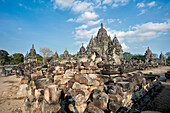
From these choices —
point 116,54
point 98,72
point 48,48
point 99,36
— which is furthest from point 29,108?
point 48,48

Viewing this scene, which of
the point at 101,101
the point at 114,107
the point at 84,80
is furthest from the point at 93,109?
the point at 84,80

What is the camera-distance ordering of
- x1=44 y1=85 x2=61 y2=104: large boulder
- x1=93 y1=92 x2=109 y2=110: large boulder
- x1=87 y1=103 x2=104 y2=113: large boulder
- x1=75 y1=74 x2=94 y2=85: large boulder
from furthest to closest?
1. x1=75 y1=74 x2=94 y2=85: large boulder
2. x1=44 y1=85 x2=61 y2=104: large boulder
3. x1=93 y1=92 x2=109 y2=110: large boulder
4. x1=87 y1=103 x2=104 y2=113: large boulder

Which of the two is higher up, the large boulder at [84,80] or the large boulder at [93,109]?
the large boulder at [84,80]

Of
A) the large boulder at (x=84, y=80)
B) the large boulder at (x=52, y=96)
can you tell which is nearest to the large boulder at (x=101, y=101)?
the large boulder at (x=84, y=80)

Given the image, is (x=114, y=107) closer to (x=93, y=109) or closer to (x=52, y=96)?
→ (x=93, y=109)

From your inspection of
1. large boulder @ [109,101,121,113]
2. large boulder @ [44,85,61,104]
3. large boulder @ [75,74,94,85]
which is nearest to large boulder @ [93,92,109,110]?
large boulder @ [109,101,121,113]

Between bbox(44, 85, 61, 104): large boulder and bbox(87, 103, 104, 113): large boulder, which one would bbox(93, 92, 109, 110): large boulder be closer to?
bbox(87, 103, 104, 113): large boulder

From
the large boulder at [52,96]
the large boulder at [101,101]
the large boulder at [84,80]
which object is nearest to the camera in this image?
the large boulder at [101,101]

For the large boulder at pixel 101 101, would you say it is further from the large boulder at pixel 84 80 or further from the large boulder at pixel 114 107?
the large boulder at pixel 84 80

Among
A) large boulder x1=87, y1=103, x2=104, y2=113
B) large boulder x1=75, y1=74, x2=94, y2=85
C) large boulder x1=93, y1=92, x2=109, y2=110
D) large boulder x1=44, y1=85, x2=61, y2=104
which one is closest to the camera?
large boulder x1=87, y1=103, x2=104, y2=113

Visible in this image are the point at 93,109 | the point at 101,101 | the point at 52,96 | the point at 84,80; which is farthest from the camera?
the point at 84,80

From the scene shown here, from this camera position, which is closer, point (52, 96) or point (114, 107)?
point (114, 107)

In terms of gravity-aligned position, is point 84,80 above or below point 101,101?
above

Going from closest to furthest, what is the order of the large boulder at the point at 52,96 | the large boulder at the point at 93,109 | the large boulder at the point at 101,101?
the large boulder at the point at 93,109 < the large boulder at the point at 101,101 < the large boulder at the point at 52,96
